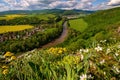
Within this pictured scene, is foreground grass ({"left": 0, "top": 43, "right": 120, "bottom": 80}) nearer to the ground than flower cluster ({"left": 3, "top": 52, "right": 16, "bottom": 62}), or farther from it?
farther from it

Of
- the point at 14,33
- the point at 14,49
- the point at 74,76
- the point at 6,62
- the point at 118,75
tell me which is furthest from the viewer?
the point at 14,33

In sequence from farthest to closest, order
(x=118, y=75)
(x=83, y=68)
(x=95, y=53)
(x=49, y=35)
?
1. (x=49, y=35)
2. (x=95, y=53)
3. (x=118, y=75)
4. (x=83, y=68)

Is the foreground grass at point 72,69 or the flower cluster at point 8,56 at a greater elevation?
the foreground grass at point 72,69

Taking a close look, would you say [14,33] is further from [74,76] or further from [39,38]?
[74,76]

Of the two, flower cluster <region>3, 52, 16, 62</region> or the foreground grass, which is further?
flower cluster <region>3, 52, 16, 62</region>

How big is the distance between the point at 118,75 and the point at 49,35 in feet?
501

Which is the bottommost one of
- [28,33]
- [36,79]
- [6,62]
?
[28,33]

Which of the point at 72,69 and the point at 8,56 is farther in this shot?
the point at 8,56

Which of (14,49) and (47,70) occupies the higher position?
(47,70)

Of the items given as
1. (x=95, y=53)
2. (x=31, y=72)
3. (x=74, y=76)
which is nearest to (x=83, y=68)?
(x=74, y=76)

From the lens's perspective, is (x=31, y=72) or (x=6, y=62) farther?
(x=6, y=62)

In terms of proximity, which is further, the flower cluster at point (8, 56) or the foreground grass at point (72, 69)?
the flower cluster at point (8, 56)

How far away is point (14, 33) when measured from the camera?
16838 centimetres

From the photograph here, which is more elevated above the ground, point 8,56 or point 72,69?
point 72,69
